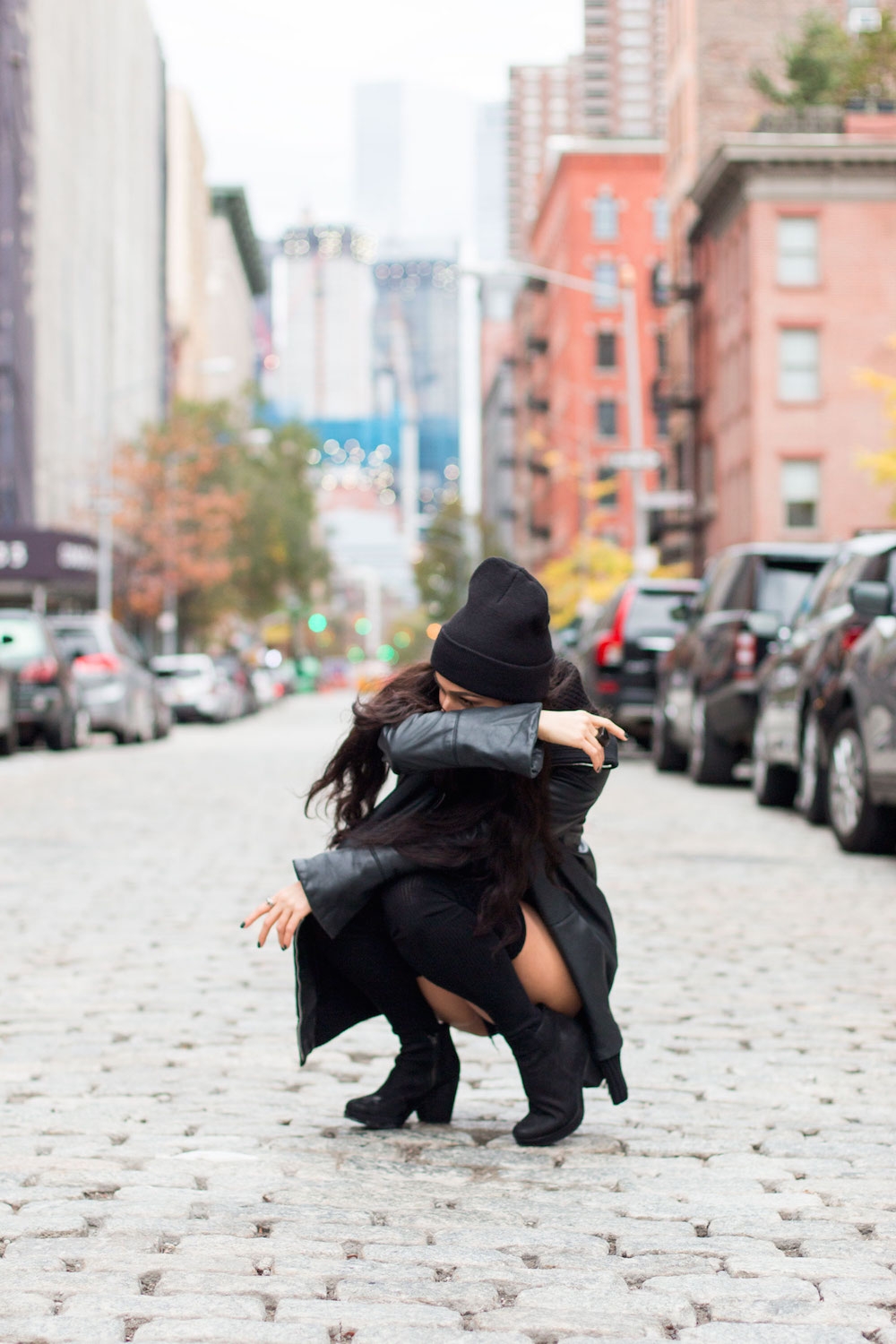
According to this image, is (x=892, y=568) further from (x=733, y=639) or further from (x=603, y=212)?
(x=603, y=212)

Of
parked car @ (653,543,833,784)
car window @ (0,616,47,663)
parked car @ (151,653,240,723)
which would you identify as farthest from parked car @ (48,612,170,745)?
parked car @ (151,653,240,723)

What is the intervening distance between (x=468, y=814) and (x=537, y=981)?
0.42m

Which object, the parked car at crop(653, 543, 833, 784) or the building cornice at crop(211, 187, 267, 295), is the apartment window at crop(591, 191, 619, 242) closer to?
the building cornice at crop(211, 187, 267, 295)

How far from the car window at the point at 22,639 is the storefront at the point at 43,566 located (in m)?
20.3

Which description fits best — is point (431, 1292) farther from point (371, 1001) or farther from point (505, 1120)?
point (505, 1120)

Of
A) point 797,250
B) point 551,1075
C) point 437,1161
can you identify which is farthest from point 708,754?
point 797,250

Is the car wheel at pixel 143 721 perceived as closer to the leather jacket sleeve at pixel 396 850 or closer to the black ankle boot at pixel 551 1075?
the black ankle boot at pixel 551 1075

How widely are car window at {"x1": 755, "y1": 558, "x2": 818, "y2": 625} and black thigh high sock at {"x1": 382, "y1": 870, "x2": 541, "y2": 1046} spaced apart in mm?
13027

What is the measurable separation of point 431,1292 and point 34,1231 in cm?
84

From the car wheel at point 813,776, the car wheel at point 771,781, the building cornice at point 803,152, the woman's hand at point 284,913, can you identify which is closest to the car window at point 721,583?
the car wheel at point 771,781

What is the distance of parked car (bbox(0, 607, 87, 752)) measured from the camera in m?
24.4

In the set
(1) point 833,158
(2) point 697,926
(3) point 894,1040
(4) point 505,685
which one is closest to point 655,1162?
(4) point 505,685

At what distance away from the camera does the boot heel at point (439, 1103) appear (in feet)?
15.9

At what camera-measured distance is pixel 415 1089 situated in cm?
482
